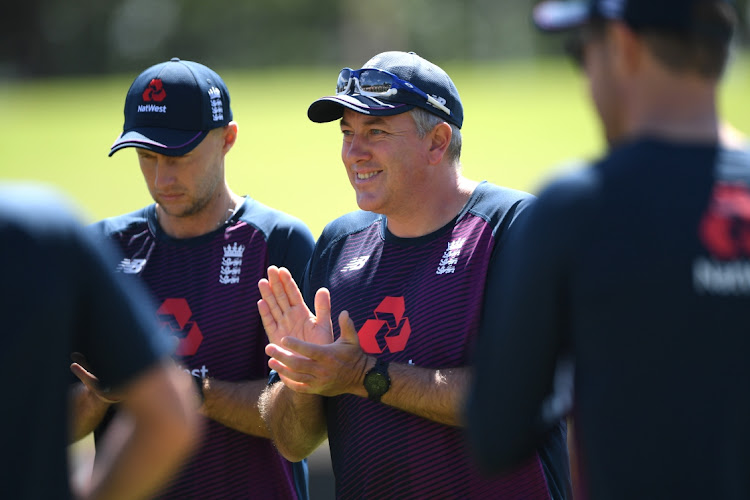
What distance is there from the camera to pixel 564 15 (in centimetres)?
196

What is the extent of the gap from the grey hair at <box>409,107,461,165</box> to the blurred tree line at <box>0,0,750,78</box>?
111 feet

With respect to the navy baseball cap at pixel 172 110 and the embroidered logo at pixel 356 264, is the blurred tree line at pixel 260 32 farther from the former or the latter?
the embroidered logo at pixel 356 264

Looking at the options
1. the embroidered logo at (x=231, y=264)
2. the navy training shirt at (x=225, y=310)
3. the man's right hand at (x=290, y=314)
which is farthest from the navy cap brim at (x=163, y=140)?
the man's right hand at (x=290, y=314)

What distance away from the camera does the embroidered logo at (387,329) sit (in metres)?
3.13

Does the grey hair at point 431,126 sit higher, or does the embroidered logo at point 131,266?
the grey hair at point 431,126

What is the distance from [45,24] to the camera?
125 ft

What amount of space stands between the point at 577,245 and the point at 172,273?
2.16 metres

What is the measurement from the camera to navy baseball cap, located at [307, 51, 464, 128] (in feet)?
11.1

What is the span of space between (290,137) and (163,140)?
23.1 metres

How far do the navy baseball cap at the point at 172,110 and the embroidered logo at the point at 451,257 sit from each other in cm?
115

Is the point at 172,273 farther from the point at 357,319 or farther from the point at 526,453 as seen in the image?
the point at 526,453

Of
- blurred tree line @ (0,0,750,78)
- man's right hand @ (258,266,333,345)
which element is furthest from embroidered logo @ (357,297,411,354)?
blurred tree line @ (0,0,750,78)

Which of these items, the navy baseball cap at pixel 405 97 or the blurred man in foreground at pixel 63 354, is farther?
the navy baseball cap at pixel 405 97

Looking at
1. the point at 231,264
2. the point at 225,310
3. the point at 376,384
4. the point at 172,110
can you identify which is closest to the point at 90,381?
the point at 225,310
